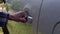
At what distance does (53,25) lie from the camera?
52.4 inches

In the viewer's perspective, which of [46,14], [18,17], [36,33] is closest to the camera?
[46,14]

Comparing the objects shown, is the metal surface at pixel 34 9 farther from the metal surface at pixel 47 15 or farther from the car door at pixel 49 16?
the car door at pixel 49 16

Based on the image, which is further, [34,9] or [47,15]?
[34,9]

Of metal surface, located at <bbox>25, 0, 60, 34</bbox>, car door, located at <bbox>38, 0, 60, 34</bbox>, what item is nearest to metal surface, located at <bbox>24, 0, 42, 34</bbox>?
metal surface, located at <bbox>25, 0, 60, 34</bbox>

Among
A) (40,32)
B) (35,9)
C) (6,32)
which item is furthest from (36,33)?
(6,32)

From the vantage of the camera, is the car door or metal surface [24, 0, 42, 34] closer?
the car door

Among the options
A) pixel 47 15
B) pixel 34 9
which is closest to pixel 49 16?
pixel 47 15

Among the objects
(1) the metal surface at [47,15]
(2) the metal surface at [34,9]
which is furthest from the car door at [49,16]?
(2) the metal surface at [34,9]

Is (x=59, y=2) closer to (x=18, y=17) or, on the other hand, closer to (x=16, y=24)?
(x=18, y=17)

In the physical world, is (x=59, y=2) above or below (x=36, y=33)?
above

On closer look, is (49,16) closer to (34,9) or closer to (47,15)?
(47,15)

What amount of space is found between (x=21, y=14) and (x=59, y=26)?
977mm

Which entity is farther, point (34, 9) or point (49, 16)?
point (34, 9)

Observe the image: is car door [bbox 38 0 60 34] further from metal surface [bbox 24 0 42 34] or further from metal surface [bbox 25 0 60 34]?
metal surface [bbox 24 0 42 34]
